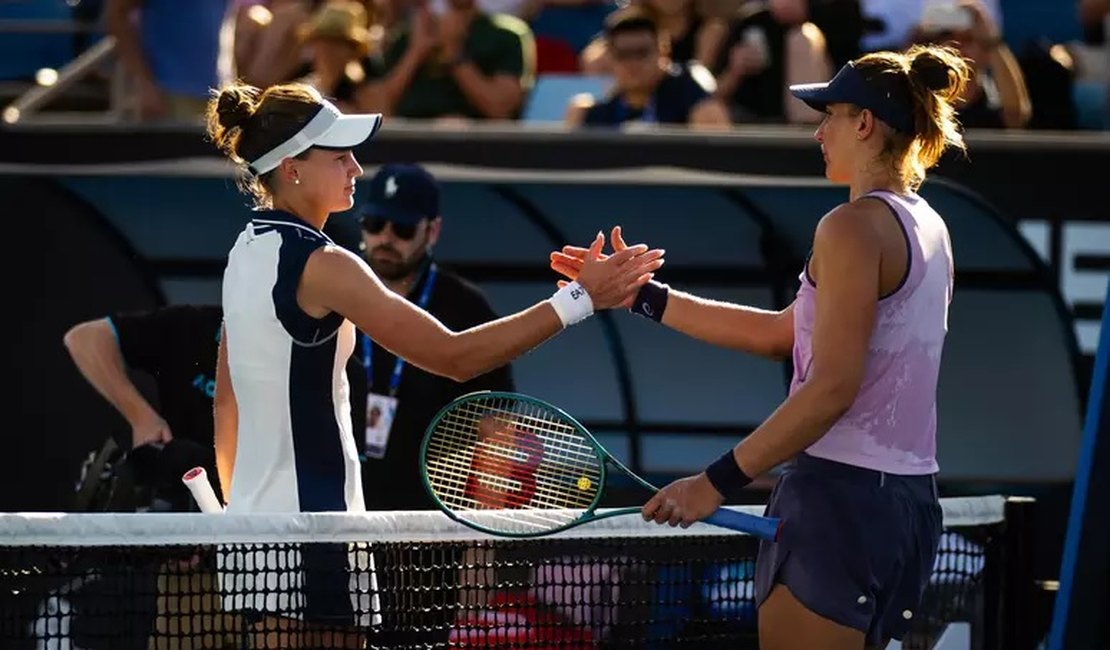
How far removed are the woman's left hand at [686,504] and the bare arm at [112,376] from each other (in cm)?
244

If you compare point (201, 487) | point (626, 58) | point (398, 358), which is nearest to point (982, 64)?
point (626, 58)

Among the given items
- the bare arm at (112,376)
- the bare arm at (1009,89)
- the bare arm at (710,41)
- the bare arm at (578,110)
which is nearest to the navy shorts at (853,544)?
the bare arm at (112,376)

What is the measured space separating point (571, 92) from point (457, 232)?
170 cm

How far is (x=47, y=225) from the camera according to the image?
7.41 meters

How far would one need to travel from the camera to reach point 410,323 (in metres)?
3.95

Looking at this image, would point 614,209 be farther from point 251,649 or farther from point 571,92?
point 251,649

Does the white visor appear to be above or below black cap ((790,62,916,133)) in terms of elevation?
above

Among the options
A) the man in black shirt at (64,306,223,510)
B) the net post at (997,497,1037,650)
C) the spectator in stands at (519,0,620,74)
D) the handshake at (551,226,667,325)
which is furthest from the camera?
the spectator in stands at (519,0,620,74)

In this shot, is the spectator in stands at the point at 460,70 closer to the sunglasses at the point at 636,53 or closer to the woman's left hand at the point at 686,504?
the sunglasses at the point at 636,53

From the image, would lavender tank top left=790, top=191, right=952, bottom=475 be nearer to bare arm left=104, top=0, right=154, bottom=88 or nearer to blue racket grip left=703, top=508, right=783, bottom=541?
blue racket grip left=703, top=508, right=783, bottom=541

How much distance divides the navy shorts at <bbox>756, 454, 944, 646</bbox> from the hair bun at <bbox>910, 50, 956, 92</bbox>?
772mm

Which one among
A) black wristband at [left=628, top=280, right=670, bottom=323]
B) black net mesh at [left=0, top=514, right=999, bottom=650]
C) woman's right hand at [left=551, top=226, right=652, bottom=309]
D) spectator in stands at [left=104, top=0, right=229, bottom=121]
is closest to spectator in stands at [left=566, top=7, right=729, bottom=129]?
spectator in stands at [left=104, top=0, right=229, bottom=121]

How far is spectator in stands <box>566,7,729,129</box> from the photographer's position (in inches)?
309

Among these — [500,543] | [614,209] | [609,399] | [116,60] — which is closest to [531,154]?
[614,209]
